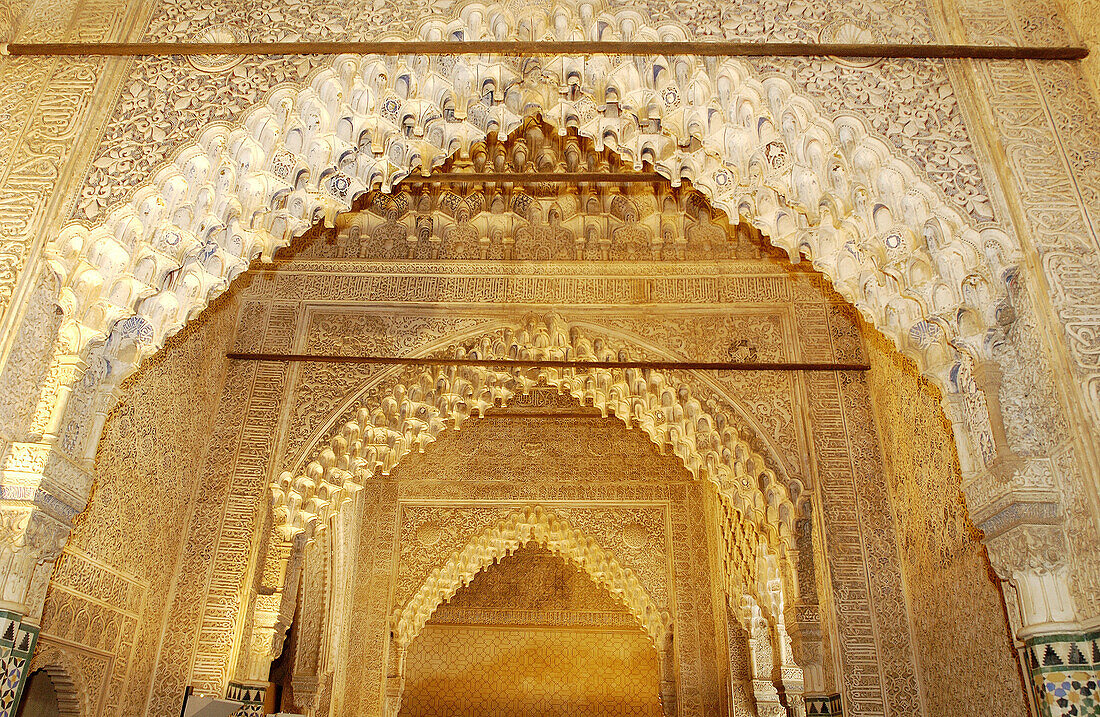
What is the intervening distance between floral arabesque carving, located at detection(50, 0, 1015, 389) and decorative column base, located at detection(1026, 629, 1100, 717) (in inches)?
49.8

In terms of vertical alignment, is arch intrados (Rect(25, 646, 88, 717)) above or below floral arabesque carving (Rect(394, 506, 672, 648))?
below

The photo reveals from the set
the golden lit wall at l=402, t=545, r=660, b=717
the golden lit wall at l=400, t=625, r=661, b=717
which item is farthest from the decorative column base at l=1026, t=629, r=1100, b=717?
the golden lit wall at l=400, t=625, r=661, b=717

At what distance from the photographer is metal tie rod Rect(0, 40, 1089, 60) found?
4293 millimetres

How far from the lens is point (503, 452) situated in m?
10.3

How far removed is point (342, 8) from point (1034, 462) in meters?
3.98

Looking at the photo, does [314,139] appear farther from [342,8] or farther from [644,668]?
[644,668]

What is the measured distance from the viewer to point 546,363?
7.38m

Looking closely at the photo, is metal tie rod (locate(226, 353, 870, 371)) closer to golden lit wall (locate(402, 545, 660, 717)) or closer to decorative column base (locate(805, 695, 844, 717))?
decorative column base (locate(805, 695, 844, 717))

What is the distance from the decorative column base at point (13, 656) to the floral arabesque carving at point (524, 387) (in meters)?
3.39

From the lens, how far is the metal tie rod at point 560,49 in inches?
169

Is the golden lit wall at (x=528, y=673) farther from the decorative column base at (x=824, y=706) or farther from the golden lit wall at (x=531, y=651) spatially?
the decorative column base at (x=824, y=706)

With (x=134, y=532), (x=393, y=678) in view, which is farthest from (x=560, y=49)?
(x=393, y=678)

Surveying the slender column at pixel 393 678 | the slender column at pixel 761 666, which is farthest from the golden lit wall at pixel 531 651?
the slender column at pixel 761 666

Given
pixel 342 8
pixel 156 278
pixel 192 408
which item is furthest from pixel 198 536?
pixel 342 8
